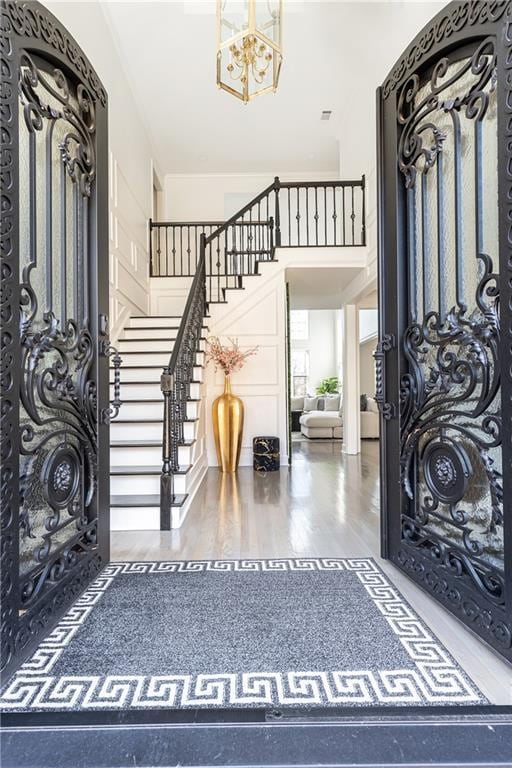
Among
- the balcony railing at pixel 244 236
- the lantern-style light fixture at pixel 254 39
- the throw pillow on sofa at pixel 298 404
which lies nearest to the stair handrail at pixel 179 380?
the balcony railing at pixel 244 236

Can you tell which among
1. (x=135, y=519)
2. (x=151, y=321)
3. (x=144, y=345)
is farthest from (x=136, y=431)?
(x=151, y=321)

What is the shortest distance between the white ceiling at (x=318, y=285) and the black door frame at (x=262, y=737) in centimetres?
494

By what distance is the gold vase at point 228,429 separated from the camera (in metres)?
4.90

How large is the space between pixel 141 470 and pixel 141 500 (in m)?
0.28

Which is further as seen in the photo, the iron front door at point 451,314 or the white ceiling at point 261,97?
the white ceiling at point 261,97

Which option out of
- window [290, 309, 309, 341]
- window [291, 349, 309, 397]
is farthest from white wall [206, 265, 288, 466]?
window [290, 309, 309, 341]

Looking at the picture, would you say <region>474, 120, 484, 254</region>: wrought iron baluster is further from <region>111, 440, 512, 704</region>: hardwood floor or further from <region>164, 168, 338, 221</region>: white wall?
<region>164, 168, 338, 221</region>: white wall

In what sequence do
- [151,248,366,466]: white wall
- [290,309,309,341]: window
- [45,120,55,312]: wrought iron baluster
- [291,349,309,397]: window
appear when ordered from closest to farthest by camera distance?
[45,120,55,312]: wrought iron baluster
[151,248,366,466]: white wall
[291,349,309,397]: window
[290,309,309,341]: window

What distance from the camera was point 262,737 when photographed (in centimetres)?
105

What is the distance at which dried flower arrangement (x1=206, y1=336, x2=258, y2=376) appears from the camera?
16.7 feet

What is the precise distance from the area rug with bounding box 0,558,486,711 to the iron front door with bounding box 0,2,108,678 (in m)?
0.16

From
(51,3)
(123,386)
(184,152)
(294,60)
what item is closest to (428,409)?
(123,386)

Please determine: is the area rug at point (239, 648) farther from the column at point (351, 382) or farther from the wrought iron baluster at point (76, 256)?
the column at point (351, 382)

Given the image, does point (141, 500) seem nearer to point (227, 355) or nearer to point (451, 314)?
point (451, 314)
